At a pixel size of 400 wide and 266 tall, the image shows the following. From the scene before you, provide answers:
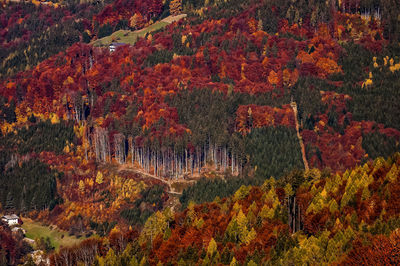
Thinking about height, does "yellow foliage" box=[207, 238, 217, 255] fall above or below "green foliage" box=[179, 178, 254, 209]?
above

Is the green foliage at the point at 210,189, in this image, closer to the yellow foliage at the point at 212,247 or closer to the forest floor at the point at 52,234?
the forest floor at the point at 52,234

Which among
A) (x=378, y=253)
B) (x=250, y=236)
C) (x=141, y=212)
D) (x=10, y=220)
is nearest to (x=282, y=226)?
(x=250, y=236)

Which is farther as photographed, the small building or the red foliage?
the small building

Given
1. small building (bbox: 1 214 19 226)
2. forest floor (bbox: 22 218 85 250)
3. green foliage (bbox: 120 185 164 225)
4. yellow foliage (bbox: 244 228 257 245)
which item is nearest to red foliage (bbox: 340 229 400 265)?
yellow foliage (bbox: 244 228 257 245)

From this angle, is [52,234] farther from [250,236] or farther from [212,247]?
[250,236]

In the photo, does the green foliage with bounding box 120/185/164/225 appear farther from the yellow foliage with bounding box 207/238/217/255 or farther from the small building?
the yellow foliage with bounding box 207/238/217/255

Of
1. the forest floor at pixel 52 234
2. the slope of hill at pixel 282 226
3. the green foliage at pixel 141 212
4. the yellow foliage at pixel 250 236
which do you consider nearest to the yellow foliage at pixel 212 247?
the slope of hill at pixel 282 226

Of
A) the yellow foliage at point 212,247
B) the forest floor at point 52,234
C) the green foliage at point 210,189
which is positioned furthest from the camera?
the green foliage at point 210,189

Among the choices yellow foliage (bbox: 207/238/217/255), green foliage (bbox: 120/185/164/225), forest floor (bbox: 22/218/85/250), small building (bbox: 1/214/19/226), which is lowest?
forest floor (bbox: 22/218/85/250)

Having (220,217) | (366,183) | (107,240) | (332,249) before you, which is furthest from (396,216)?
(107,240)
